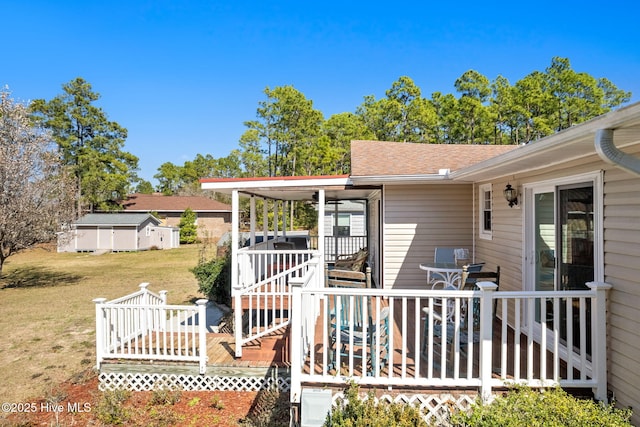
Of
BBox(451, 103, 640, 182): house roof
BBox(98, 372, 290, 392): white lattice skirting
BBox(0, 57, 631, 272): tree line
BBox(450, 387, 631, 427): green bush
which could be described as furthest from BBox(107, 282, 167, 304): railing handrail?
BBox(0, 57, 631, 272): tree line

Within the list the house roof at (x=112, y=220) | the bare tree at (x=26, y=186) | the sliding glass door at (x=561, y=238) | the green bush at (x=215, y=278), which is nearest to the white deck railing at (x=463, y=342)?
the sliding glass door at (x=561, y=238)

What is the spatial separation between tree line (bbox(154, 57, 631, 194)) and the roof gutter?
79.2 feet

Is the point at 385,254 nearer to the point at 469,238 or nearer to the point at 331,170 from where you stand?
the point at 469,238

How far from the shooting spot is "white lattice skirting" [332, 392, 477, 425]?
11.9ft

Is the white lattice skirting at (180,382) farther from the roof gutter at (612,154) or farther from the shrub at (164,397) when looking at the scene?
the roof gutter at (612,154)

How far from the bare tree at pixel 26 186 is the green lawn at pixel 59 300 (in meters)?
2.18

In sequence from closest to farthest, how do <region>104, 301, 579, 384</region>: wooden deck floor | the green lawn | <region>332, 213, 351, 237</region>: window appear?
<region>104, 301, 579, 384</region>: wooden deck floor < the green lawn < <region>332, 213, 351, 237</region>: window

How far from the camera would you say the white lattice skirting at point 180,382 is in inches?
220

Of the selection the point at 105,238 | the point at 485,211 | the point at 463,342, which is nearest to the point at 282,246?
the point at 485,211

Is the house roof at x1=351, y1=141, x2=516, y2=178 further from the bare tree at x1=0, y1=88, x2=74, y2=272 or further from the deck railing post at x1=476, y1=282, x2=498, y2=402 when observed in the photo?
the bare tree at x1=0, y1=88, x2=74, y2=272

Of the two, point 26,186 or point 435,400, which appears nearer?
point 435,400

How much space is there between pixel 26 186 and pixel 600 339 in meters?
18.1

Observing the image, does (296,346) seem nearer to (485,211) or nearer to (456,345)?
(456,345)

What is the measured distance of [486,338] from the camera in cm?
356
